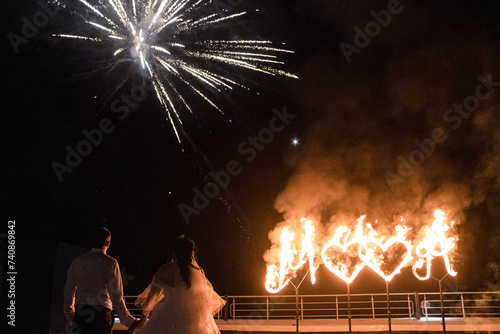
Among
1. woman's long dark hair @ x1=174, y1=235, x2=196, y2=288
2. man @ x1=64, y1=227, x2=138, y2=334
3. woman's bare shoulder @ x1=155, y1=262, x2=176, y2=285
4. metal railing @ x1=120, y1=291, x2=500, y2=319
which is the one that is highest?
metal railing @ x1=120, y1=291, x2=500, y2=319

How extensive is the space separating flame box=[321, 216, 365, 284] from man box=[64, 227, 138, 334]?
27.0 feet

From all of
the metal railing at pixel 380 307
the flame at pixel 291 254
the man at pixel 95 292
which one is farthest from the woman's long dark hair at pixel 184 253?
the metal railing at pixel 380 307

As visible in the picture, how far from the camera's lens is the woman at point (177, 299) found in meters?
4.36

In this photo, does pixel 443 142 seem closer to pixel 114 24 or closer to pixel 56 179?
pixel 114 24

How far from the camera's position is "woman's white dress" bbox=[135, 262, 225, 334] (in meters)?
4.37

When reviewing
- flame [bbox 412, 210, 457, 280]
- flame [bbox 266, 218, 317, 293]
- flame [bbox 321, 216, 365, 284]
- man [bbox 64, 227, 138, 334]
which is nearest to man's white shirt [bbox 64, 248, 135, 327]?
man [bbox 64, 227, 138, 334]

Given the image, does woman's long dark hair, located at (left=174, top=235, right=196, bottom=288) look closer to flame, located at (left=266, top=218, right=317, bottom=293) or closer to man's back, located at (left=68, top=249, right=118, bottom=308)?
man's back, located at (left=68, top=249, right=118, bottom=308)

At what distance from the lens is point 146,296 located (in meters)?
4.50

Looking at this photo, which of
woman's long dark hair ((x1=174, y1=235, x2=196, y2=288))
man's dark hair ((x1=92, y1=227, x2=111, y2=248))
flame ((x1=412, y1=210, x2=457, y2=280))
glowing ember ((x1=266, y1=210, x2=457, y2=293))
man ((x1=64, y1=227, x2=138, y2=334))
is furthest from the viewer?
glowing ember ((x1=266, y1=210, x2=457, y2=293))

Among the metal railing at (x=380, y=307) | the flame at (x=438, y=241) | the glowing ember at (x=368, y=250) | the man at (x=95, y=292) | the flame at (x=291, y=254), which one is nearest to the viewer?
the man at (x=95, y=292)

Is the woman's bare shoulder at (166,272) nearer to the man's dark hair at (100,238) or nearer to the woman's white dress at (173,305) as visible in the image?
the woman's white dress at (173,305)

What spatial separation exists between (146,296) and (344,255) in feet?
30.4

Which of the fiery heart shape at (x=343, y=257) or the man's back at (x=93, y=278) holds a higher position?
the fiery heart shape at (x=343, y=257)

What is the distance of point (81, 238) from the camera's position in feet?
56.2
